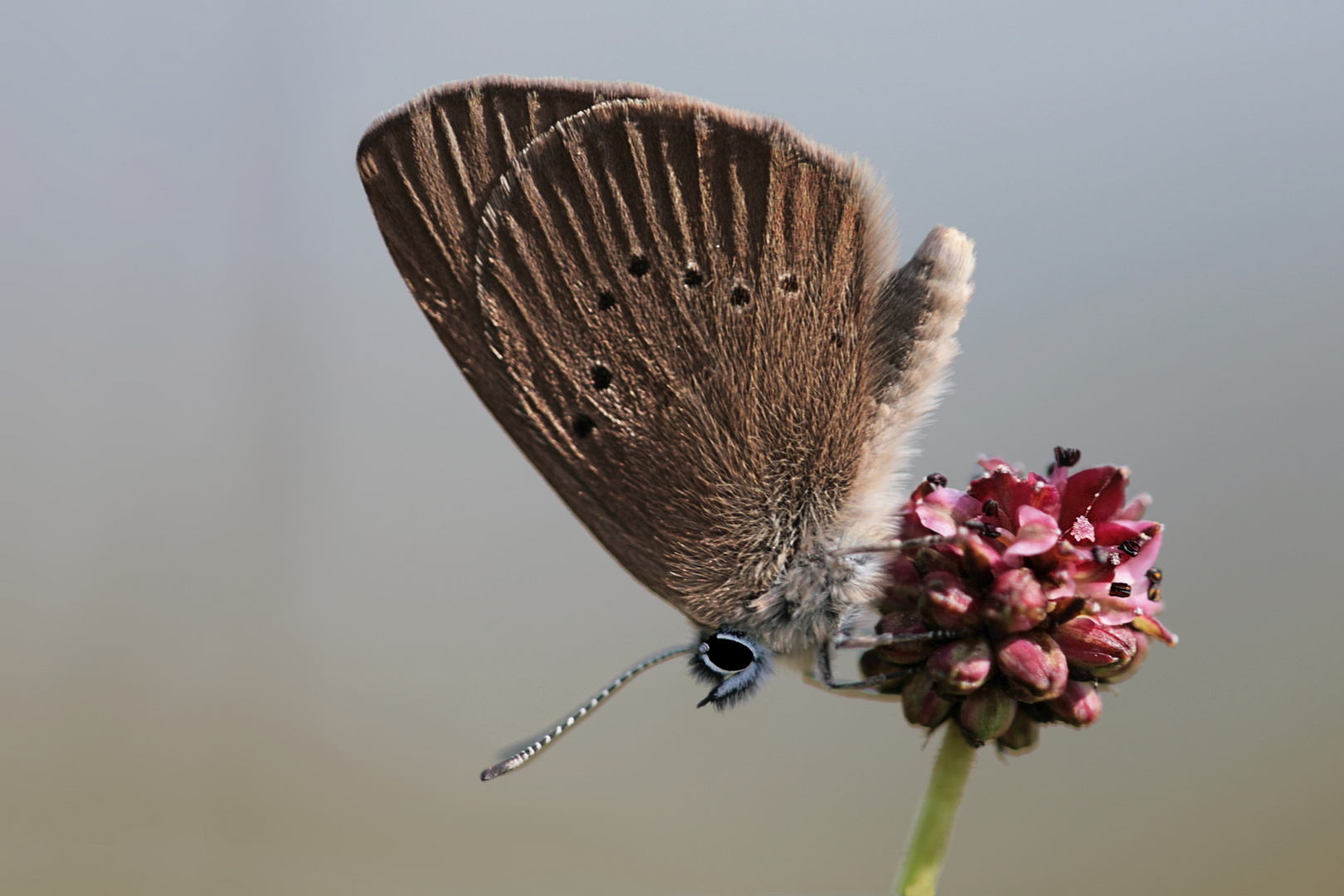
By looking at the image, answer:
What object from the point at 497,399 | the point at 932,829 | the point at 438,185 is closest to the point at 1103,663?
the point at 932,829

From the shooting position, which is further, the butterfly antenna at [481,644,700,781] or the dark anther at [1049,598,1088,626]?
the butterfly antenna at [481,644,700,781]

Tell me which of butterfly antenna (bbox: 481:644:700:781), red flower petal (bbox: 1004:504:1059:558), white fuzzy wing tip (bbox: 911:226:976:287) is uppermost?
white fuzzy wing tip (bbox: 911:226:976:287)

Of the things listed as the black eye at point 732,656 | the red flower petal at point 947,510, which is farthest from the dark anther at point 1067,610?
the black eye at point 732,656

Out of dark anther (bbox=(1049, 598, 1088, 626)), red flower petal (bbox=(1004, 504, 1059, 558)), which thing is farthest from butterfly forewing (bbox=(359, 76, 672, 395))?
dark anther (bbox=(1049, 598, 1088, 626))

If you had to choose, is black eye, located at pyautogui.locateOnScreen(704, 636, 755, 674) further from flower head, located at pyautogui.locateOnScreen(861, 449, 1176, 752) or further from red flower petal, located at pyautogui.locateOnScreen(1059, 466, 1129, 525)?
red flower petal, located at pyautogui.locateOnScreen(1059, 466, 1129, 525)

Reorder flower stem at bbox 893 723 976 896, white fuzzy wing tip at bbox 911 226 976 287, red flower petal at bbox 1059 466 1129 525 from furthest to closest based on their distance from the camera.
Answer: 1. white fuzzy wing tip at bbox 911 226 976 287
2. red flower petal at bbox 1059 466 1129 525
3. flower stem at bbox 893 723 976 896

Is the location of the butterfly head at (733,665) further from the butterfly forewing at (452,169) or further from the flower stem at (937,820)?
the butterfly forewing at (452,169)

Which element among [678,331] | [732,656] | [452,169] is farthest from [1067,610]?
[452,169]

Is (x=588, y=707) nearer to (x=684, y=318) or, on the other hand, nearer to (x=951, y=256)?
(x=684, y=318)
